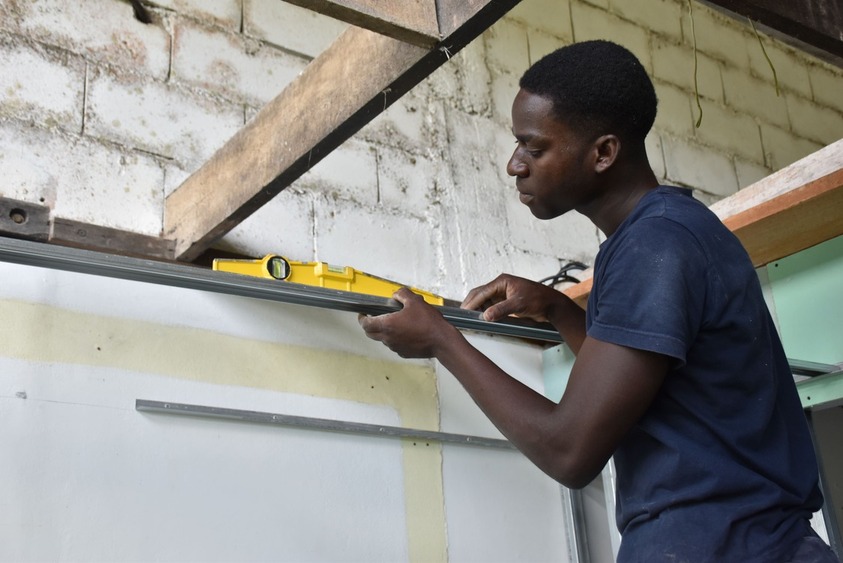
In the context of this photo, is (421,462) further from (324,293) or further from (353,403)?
(324,293)

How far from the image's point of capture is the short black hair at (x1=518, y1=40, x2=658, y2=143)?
142 cm

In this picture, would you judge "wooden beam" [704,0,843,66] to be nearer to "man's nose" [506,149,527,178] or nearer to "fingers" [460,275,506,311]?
"man's nose" [506,149,527,178]

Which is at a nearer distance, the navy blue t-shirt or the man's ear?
the navy blue t-shirt

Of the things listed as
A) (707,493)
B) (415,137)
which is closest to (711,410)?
(707,493)

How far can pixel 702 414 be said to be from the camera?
1203mm

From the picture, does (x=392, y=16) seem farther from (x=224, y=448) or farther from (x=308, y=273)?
(x=224, y=448)

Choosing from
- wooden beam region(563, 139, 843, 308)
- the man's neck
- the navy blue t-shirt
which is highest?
wooden beam region(563, 139, 843, 308)

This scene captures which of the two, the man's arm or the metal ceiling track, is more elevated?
the metal ceiling track

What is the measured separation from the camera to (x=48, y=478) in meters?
1.82

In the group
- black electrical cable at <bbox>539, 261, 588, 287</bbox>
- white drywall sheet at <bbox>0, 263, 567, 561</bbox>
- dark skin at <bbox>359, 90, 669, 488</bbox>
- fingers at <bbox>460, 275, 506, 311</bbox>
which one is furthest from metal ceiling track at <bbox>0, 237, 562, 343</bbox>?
black electrical cable at <bbox>539, 261, 588, 287</bbox>

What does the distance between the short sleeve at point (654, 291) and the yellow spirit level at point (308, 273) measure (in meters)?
0.95

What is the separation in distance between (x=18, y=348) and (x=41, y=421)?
142 mm

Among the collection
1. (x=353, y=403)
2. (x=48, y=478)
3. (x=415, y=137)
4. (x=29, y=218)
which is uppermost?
(x=415, y=137)

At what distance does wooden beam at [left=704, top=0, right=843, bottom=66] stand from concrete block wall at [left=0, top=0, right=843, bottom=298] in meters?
0.42
